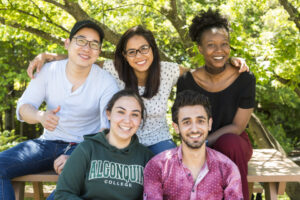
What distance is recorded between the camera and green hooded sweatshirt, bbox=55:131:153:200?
2658 millimetres

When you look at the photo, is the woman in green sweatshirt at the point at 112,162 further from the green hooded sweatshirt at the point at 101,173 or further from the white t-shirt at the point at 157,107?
the white t-shirt at the point at 157,107

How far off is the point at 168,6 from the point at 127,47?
2.67 meters

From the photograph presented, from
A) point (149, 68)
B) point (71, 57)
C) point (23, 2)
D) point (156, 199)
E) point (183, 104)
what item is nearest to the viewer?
point (156, 199)

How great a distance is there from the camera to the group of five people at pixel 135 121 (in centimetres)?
275

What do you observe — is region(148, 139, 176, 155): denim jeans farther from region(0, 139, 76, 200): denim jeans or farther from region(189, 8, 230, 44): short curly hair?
region(189, 8, 230, 44): short curly hair

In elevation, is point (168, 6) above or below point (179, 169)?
above

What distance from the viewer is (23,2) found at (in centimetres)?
573

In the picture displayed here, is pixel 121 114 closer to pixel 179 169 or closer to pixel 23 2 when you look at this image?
pixel 179 169

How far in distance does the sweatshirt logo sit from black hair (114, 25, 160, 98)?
92 cm

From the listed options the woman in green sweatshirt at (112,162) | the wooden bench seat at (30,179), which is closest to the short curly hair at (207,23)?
the woman in green sweatshirt at (112,162)

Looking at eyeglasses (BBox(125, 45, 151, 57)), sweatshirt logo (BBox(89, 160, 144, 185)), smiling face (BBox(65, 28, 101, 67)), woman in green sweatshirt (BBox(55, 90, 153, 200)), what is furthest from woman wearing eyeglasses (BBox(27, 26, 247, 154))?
sweatshirt logo (BBox(89, 160, 144, 185))

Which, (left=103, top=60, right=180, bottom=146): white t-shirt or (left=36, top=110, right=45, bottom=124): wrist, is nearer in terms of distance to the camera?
(left=36, top=110, right=45, bottom=124): wrist

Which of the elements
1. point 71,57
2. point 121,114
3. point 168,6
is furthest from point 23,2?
point 121,114

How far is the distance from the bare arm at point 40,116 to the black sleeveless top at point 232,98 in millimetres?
1448
